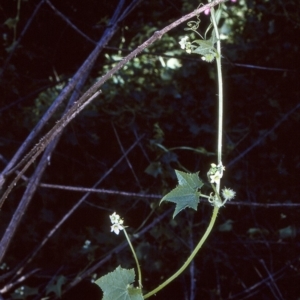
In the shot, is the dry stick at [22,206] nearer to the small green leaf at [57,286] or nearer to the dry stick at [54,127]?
the dry stick at [54,127]

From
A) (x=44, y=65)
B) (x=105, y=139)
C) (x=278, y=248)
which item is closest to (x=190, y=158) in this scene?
(x=105, y=139)

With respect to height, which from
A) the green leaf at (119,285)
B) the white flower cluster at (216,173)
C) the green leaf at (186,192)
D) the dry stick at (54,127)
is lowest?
the green leaf at (119,285)

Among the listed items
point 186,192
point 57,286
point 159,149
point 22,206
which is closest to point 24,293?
point 57,286

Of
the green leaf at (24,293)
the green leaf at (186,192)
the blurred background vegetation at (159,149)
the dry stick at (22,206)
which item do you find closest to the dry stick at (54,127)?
the dry stick at (22,206)

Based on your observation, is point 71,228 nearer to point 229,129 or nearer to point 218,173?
point 229,129

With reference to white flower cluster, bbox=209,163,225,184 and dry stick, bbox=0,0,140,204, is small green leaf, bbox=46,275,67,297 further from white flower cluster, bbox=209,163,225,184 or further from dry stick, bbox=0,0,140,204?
white flower cluster, bbox=209,163,225,184

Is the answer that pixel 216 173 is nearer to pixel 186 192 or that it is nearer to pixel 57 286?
pixel 186 192
